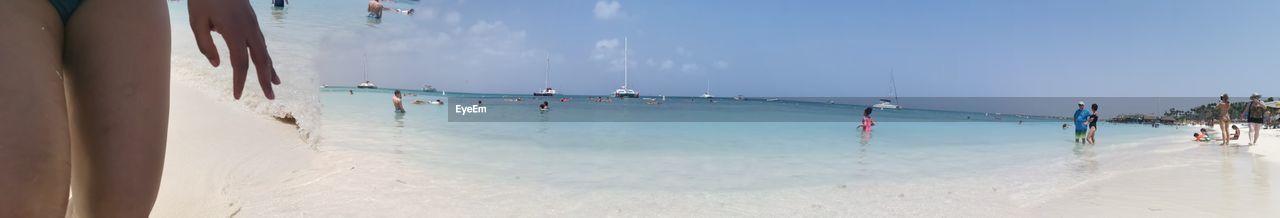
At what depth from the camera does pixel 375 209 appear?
458 cm

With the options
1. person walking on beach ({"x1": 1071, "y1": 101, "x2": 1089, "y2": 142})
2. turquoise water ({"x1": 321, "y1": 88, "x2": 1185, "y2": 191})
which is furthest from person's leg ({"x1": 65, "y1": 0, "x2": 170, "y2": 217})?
person walking on beach ({"x1": 1071, "y1": 101, "x2": 1089, "y2": 142})

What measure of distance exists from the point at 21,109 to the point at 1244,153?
17590mm

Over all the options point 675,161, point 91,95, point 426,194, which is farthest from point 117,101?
point 675,161

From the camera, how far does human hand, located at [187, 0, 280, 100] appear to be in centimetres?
127

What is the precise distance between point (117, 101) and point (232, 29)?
0.30 m

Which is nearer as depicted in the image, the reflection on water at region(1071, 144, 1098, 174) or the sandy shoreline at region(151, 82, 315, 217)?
the sandy shoreline at region(151, 82, 315, 217)

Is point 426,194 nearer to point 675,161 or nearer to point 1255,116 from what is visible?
point 675,161

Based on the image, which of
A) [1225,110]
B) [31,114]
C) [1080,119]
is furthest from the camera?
[1080,119]

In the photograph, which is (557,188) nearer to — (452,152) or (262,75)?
(452,152)

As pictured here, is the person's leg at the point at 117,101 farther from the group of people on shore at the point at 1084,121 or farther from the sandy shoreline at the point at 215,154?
the group of people on shore at the point at 1084,121

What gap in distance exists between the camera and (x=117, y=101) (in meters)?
1.03

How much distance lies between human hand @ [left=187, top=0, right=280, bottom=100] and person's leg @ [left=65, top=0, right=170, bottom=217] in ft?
0.37

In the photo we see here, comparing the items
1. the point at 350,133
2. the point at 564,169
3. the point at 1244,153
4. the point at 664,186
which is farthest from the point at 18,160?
the point at 1244,153

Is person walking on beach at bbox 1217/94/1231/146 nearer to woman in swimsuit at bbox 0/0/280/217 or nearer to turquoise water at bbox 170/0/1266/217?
turquoise water at bbox 170/0/1266/217
